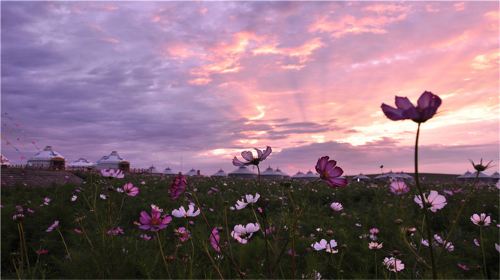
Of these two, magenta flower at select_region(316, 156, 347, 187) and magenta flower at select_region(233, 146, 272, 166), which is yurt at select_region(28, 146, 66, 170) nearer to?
magenta flower at select_region(233, 146, 272, 166)

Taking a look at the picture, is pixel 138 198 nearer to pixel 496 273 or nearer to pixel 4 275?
pixel 4 275

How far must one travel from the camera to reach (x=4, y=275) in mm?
4121

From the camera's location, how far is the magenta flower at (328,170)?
1.34 metres

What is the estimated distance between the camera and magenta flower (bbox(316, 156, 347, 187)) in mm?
1336

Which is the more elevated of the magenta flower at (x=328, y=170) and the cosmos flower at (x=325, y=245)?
the magenta flower at (x=328, y=170)

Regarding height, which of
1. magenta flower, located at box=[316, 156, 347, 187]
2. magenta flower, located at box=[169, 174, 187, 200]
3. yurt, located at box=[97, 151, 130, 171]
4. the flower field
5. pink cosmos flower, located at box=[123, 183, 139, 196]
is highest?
yurt, located at box=[97, 151, 130, 171]

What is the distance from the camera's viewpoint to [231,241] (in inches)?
191

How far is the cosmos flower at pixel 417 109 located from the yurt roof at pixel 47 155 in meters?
52.4

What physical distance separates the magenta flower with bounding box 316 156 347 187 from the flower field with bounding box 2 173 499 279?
0.22 feet

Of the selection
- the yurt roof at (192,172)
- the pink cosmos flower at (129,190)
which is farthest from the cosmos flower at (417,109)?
the yurt roof at (192,172)

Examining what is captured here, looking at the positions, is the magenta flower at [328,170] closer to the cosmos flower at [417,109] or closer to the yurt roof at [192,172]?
the cosmos flower at [417,109]

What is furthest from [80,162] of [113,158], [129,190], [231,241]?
[129,190]

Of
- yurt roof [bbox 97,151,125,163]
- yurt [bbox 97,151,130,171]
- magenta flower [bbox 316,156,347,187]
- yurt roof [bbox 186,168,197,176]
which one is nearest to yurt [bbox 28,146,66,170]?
yurt [bbox 97,151,130,171]

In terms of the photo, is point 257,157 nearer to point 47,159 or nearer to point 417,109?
point 417,109
